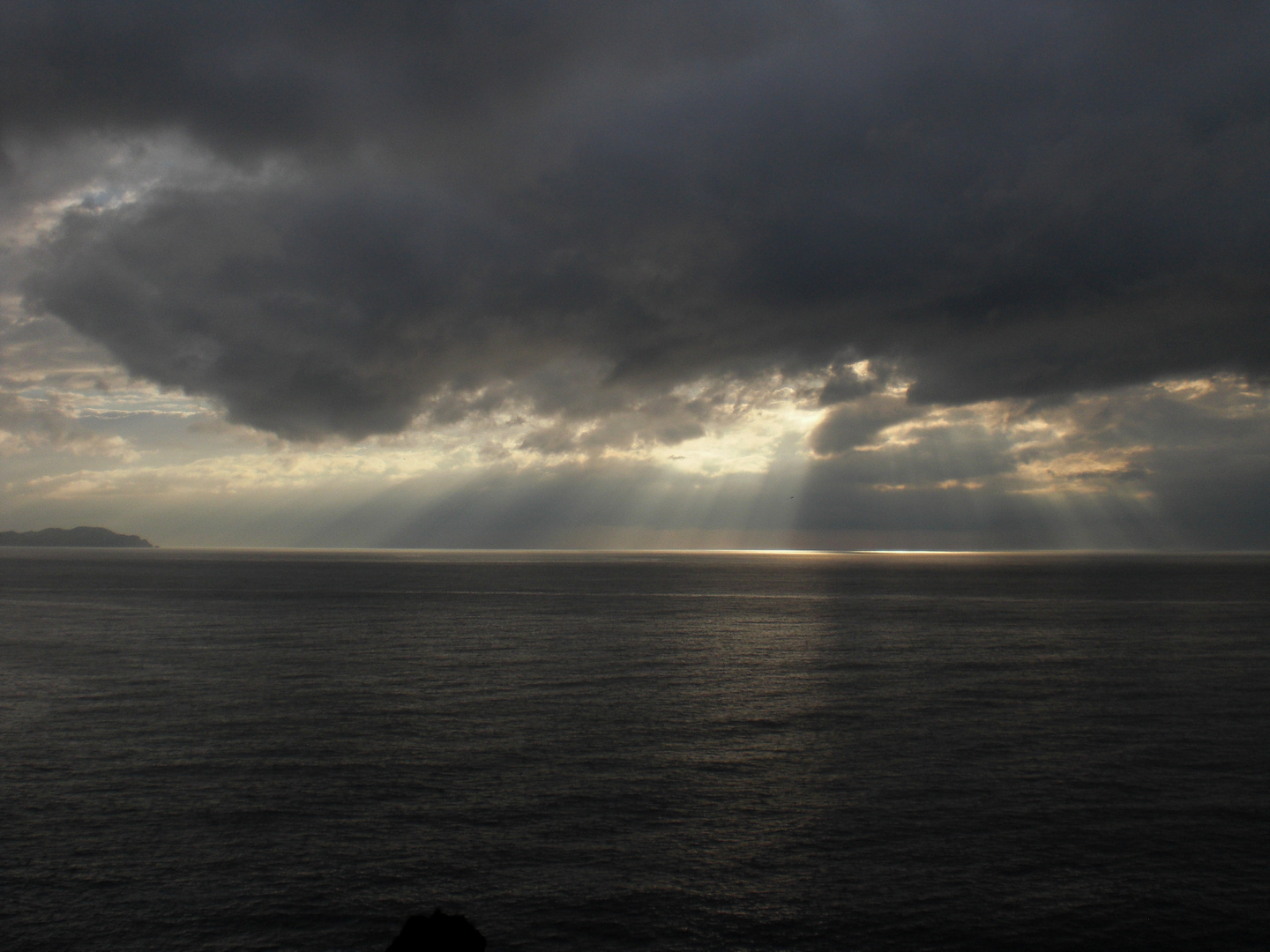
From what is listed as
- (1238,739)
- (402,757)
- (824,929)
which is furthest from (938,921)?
(1238,739)

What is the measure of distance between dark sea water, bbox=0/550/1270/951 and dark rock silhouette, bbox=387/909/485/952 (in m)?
7.25

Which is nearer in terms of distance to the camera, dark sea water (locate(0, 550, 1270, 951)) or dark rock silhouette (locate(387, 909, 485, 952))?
dark rock silhouette (locate(387, 909, 485, 952))

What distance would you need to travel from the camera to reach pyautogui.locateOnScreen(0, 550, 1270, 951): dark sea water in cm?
2195

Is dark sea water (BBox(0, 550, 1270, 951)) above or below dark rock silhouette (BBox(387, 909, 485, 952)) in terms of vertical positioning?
below

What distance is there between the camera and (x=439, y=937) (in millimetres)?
14164

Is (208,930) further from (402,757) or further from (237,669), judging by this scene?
(237,669)

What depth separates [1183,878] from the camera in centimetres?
2411

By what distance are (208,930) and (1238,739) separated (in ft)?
144

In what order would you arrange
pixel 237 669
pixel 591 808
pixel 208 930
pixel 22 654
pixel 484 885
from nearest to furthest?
1. pixel 208 930
2. pixel 484 885
3. pixel 591 808
4. pixel 237 669
5. pixel 22 654

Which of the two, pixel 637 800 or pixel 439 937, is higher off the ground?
pixel 439 937

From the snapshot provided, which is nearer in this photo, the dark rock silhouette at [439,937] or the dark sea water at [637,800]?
the dark rock silhouette at [439,937]

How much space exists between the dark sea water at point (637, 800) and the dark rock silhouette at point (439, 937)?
725 centimetres

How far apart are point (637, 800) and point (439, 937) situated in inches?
676

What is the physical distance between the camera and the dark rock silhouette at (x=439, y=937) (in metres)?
→ 14.1
